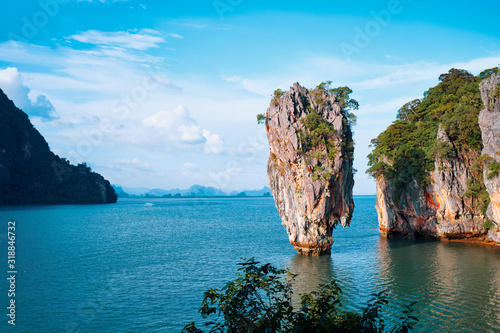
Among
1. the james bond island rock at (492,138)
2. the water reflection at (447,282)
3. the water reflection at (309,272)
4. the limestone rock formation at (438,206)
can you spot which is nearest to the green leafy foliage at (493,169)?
the james bond island rock at (492,138)

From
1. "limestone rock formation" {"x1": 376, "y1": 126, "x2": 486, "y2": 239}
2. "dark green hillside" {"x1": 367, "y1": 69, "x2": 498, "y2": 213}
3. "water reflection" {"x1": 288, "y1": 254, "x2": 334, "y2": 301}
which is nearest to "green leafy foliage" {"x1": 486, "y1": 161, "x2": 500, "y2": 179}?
"dark green hillside" {"x1": 367, "y1": 69, "x2": 498, "y2": 213}

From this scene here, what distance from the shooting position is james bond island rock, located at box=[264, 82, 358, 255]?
39188 millimetres

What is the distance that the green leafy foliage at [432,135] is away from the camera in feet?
146

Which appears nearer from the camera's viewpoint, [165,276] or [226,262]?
[165,276]

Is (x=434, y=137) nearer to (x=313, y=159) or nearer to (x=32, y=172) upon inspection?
(x=313, y=159)

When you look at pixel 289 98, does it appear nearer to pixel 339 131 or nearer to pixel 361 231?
pixel 339 131

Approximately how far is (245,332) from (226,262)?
31.8 meters

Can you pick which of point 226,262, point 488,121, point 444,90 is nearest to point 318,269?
point 226,262

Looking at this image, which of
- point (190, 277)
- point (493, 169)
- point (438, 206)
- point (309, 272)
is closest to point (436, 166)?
point (438, 206)

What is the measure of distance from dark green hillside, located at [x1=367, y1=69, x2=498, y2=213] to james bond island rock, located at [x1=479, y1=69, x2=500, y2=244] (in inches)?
96.8

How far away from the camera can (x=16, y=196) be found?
131250 millimetres

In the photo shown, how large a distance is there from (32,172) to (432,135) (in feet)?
495

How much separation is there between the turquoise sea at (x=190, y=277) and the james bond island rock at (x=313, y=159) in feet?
13.7

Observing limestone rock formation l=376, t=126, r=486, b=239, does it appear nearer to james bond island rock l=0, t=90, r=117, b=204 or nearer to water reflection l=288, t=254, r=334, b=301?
water reflection l=288, t=254, r=334, b=301
